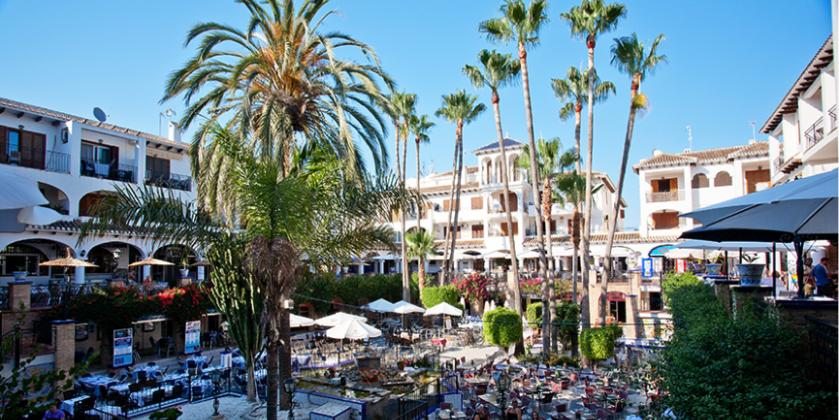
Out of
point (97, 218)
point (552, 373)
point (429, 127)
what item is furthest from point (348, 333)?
point (429, 127)

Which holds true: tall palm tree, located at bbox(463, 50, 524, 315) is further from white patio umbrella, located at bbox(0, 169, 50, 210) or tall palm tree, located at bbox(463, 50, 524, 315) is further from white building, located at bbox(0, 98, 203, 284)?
white patio umbrella, located at bbox(0, 169, 50, 210)

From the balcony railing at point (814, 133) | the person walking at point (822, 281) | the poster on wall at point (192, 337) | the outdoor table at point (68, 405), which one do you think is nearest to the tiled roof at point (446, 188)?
the poster on wall at point (192, 337)

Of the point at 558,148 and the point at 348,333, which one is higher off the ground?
the point at 558,148

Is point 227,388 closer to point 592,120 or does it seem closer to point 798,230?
point 798,230

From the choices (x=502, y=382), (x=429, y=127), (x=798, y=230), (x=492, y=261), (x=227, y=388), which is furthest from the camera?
(x=492, y=261)

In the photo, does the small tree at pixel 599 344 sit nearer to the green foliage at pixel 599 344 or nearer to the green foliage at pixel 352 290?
the green foliage at pixel 599 344

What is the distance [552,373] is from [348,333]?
299 inches

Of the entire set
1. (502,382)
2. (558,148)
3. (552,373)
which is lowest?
(552,373)

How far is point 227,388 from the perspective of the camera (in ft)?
52.0

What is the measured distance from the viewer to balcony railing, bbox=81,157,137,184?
24606 millimetres

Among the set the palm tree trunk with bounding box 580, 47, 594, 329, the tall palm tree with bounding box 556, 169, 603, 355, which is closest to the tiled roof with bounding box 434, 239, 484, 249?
the tall palm tree with bounding box 556, 169, 603, 355

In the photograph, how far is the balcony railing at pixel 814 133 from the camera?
59.2 feet

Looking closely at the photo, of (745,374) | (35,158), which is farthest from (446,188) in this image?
(745,374)

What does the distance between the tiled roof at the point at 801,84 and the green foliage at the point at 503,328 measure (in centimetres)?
1438
